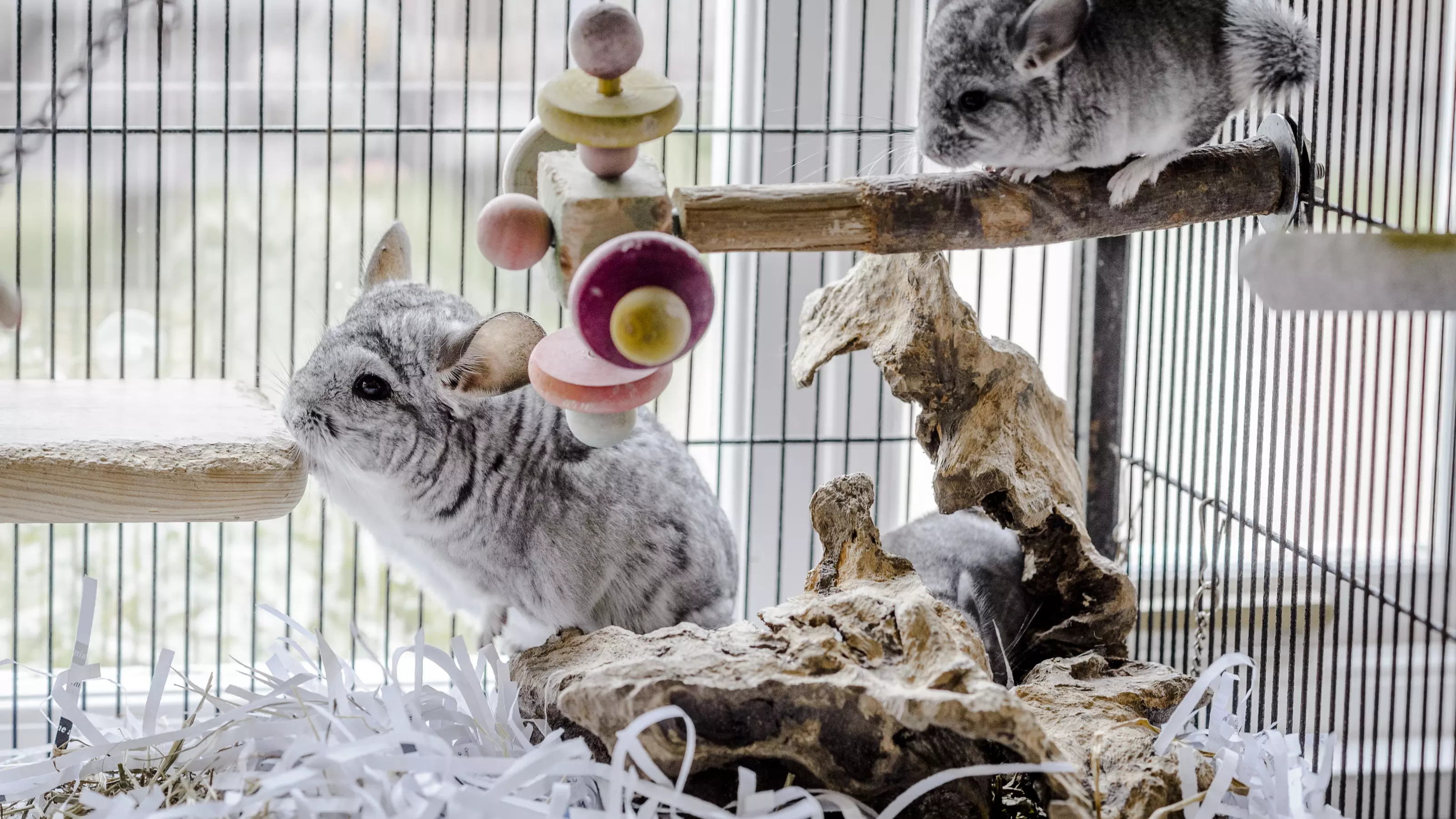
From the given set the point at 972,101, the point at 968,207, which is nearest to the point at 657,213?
the point at 968,207

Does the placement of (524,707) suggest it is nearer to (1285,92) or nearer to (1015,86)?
(1015,86)

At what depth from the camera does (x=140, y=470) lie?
4.11 ft

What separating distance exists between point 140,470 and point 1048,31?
1.00 metres

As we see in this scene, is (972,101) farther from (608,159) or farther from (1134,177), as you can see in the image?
(608,159)

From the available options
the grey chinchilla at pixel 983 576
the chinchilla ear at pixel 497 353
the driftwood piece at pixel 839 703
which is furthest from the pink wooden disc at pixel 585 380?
the grey chinchilla at pixel 983 576

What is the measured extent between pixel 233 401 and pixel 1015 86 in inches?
40.6

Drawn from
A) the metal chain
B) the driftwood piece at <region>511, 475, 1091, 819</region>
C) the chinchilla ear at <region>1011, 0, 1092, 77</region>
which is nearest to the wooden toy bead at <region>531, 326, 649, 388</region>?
the driftwood piece at <region>511, 475, 1091, 819</region>

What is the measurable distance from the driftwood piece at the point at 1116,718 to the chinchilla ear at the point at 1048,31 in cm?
67

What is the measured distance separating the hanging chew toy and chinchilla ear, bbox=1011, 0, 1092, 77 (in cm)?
44

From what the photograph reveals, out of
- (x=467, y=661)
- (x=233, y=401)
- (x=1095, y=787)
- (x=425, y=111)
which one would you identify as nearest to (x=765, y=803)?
(x=1095, y=787)

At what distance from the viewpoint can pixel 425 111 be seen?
239 cm

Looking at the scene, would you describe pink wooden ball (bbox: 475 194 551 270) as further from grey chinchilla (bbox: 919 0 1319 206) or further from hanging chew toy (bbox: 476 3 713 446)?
grey chinchilla (bbox: 919 0 1319 206)

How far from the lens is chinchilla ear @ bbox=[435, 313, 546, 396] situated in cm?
121

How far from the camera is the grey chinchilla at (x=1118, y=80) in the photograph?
51.3 inches
